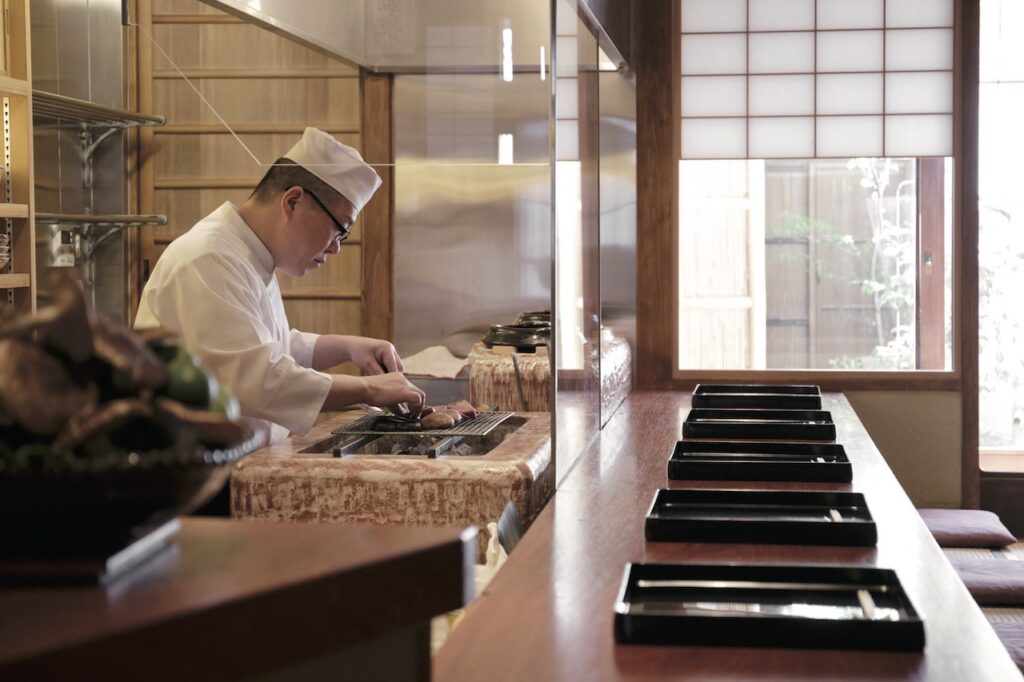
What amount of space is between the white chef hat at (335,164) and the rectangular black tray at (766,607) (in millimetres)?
1554

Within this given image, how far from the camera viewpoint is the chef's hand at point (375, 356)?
312 centimetres

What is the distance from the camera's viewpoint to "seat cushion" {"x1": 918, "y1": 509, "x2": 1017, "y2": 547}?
4016mm

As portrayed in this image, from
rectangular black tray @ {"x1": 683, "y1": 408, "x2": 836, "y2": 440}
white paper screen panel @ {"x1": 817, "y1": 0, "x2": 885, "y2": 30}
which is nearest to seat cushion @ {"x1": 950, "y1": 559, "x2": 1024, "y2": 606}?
rectangular black tray @ {"x1": 683, "y1": 408, "x2": 836, "y2": 440}

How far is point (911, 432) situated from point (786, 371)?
55cm

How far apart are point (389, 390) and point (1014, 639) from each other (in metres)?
1.55

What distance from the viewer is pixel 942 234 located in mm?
4961

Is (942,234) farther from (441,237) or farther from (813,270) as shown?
→ (441,237)

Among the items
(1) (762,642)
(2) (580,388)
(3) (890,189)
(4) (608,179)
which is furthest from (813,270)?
(1) (762,642)

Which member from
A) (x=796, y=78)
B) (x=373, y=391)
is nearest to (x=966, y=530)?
(x=796, y=78)

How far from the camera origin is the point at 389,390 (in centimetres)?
293

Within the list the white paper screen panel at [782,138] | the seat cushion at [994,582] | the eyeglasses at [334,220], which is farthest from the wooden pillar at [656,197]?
the eyeglasses at [334,220]

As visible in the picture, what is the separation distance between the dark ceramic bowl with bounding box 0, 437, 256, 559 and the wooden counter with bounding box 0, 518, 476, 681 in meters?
0.04

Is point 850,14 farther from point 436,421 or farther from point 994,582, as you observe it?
point 436,421

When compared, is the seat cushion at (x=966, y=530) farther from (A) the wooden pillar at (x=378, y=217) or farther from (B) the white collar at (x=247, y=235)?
(B) the white collar at (x=247, y=235)
